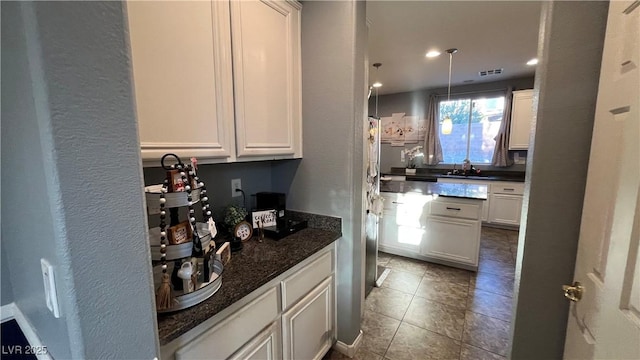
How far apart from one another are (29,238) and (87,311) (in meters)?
0.29

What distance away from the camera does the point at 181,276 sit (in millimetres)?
898

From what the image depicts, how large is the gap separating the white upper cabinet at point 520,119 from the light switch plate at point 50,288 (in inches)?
218

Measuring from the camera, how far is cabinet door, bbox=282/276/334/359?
133 centimetres

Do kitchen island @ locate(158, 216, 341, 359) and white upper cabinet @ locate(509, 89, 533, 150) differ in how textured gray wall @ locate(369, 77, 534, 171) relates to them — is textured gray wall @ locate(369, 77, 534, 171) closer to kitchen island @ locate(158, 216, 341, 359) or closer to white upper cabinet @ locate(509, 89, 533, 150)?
white upper cabinet @ locate(509, 89, 533, 150)

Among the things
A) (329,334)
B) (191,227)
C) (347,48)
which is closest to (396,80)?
(347,48)

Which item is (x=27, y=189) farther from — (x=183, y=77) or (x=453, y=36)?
(x=453, y=36)

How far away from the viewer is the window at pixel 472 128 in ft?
15.6

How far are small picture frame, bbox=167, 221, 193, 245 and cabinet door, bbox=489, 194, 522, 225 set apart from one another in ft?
15.9

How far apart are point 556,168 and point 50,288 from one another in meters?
1.64

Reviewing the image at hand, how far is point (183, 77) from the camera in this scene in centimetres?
108

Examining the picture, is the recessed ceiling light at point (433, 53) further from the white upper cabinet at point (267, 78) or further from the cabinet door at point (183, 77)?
the cabinet door at point (183, 77)

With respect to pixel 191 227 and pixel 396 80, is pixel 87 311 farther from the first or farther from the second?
pixel 396 80

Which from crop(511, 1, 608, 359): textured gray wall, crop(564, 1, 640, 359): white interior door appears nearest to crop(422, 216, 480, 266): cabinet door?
crop(511, 1, 608, 359): textured gray wall

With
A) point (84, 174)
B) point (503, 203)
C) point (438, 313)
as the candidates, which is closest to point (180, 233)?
point (84, 174)
